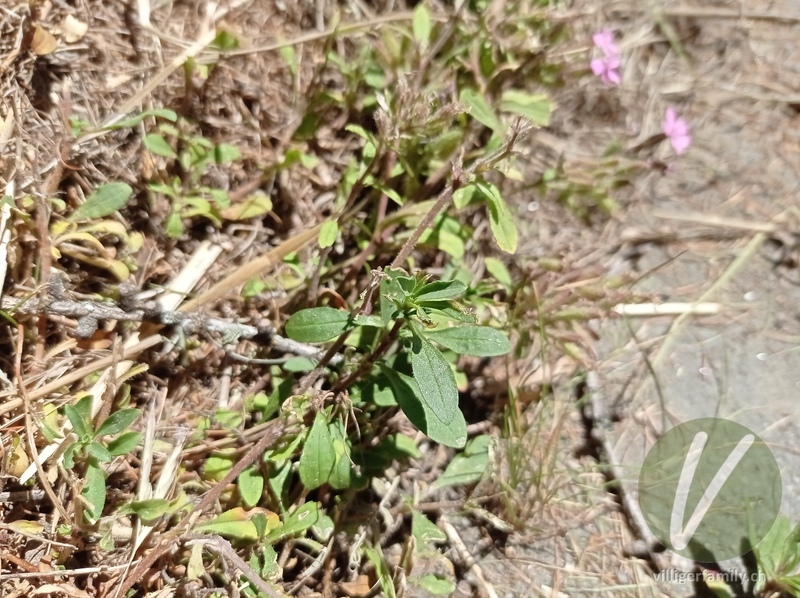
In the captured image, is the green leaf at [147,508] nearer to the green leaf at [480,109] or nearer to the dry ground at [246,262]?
the dry ground at [246,262]

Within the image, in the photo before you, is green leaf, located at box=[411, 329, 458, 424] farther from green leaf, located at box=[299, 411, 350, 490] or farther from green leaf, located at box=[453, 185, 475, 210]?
green leaf, located at box=[453, 185, 475, 210]

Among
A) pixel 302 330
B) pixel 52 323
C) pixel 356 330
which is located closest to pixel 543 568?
pixel 356 330

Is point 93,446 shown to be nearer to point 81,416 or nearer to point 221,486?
point 81,416

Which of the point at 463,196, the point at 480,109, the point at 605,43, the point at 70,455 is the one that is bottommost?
the point at 70,455

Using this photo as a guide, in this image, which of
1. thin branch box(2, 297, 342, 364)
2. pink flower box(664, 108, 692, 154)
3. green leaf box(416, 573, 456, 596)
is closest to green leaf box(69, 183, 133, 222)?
thin branch box(2, 297, 342, 364)

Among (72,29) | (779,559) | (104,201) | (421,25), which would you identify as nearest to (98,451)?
(104,201)

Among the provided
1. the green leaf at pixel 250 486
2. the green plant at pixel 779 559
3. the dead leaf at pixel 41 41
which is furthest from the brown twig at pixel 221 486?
the green plant at pixel 779 559
